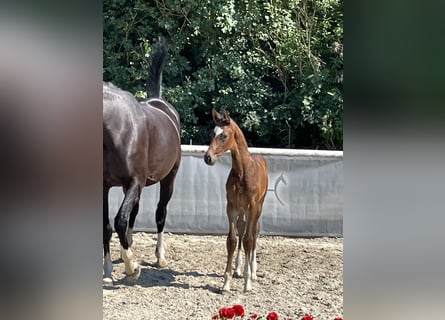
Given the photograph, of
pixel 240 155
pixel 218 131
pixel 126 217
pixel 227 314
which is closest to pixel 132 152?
pixel 126 217

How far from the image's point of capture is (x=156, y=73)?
12.5ft

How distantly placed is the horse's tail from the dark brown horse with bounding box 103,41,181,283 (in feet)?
0.36

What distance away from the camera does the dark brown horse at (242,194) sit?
331cm

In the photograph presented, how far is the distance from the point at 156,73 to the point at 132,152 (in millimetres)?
824

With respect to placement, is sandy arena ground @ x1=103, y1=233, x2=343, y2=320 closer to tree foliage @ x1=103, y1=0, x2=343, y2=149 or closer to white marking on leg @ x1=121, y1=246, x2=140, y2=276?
white marking on leg @ x1=121, y1=246, x2=140, y2=276

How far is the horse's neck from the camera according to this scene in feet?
10.9

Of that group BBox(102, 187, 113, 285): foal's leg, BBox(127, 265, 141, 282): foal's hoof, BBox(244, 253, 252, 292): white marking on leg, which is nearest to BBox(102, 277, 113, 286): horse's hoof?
BBox(102, 187, 113, 285): foal's leg

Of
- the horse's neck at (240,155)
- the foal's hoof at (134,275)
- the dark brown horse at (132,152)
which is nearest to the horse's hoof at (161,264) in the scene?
the dark brown horse at (132,152)

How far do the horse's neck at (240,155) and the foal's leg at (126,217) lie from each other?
0.53 meters

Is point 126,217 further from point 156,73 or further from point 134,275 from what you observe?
point 156,73

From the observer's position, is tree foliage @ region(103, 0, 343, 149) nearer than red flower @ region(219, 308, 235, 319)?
No

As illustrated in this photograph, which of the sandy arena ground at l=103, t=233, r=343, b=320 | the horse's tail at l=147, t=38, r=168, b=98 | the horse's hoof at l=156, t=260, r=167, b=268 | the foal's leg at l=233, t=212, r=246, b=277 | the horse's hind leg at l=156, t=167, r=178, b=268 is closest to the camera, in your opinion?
the sandy arena ground at l=103, t=233, r=343, b=320
